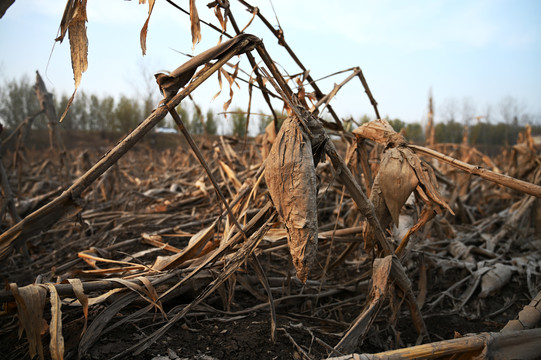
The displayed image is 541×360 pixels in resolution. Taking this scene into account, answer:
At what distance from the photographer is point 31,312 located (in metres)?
0.76

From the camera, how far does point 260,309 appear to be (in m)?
1.31

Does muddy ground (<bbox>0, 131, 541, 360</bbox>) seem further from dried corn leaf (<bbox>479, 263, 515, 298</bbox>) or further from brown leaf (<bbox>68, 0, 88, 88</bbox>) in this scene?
brown leaf (<bbox>68, 0, 88, 88</bbox>)

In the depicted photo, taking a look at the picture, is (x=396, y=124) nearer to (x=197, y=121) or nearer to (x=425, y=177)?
(x=425, y=177)

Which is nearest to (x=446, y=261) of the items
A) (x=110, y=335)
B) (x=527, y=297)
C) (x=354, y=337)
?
(x=527, y=297)

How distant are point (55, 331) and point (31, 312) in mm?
76

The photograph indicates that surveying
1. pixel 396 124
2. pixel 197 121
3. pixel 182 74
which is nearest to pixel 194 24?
pixel 182 74

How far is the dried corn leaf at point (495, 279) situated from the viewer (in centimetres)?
169

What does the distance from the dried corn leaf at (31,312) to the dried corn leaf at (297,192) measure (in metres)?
0.59

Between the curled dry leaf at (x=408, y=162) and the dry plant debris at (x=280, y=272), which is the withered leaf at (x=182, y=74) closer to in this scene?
the dry plant debris at (x=280, y=272)

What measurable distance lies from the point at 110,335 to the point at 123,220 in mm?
1618

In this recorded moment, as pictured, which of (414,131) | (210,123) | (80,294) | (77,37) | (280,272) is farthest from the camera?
(210,123)

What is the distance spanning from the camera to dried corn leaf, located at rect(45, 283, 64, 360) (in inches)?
28.3

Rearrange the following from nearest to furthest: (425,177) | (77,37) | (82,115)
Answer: (77,37)
(425,177)
(82,115)

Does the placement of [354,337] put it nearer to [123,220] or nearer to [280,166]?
[280,166]
